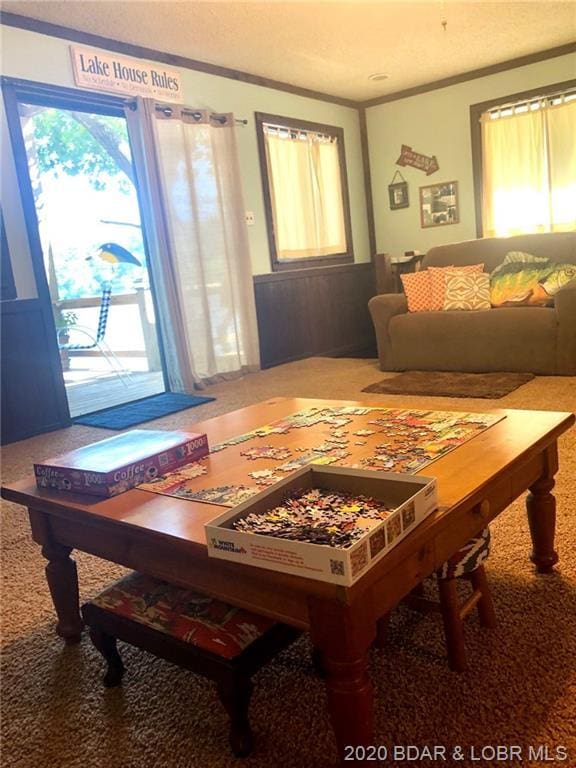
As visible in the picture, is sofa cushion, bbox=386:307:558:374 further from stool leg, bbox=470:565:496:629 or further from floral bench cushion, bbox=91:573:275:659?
floral bench cushion, bbox=91:573:275:659

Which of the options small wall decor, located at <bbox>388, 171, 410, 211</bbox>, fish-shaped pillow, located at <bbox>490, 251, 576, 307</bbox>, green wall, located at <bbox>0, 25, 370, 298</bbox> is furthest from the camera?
small wall decor, located at <bbox>388, 171, 410, 211</bbox>

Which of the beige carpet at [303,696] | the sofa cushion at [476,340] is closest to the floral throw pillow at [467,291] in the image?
the sofa cushion at [476,340]

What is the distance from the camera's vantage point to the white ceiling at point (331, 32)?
3.90 m

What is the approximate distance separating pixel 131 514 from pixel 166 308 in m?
3.53

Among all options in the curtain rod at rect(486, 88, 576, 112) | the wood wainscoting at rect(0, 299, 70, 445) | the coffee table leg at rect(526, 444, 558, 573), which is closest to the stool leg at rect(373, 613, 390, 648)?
the coffee table leg at rect(526, 444, 558, 573)

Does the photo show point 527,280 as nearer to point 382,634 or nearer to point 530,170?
point 530,170

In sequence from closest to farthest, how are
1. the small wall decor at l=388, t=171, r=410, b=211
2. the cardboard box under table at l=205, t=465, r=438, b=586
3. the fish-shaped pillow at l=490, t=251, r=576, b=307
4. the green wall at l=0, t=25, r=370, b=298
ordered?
1. the cardboard box under table at l=205, t=465, r=438, b=586
2. the green wall at l=0, t=25, r=370, b=298
3. the fish-shaped pillow at l=490, t=251, r=576, b=307
4. the small wall decor at l=388, t=171, r=410, b=211

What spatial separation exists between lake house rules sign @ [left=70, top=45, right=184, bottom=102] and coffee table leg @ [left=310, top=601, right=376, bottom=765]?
415cm

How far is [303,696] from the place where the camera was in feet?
4.29

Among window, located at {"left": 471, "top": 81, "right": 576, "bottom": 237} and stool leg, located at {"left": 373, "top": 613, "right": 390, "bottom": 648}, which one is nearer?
stool leg, located at {"left": 373, "top": 613, "right": 390, "bottom": 648}

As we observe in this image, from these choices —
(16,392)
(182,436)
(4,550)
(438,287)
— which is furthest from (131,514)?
(438,287)

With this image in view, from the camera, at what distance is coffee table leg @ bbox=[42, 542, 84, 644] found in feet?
5.15

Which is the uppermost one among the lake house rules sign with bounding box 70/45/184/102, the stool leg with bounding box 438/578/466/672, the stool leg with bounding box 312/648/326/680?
the lake house rules sign with bounding box 70/45/184/102

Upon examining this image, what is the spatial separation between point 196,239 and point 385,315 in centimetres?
156
